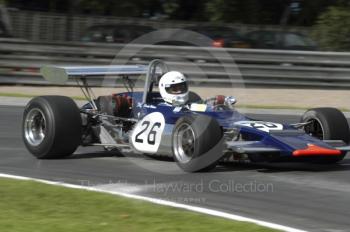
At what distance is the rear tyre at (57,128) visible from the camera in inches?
389

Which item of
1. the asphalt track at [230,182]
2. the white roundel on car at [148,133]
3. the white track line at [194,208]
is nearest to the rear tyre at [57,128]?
the asphalt track at [230,182]

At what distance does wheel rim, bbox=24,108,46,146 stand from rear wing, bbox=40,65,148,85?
1.62 feet

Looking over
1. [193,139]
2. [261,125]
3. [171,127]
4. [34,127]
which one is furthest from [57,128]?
[261,125]

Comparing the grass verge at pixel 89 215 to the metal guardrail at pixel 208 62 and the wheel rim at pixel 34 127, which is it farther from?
the metal guardrail at pixel 208 62

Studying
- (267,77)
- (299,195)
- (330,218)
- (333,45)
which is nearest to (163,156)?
(299,195)

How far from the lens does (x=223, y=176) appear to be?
884 cm

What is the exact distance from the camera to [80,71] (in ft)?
34.6

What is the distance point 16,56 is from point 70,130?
1026 cm

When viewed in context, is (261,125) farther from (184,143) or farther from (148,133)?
(148,133)

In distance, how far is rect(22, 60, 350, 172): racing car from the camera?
8.82m

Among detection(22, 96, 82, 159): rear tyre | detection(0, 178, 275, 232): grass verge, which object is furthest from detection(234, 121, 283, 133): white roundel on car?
detection(0, 178, 275, 232): grass verge

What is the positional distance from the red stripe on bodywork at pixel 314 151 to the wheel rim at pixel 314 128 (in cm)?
114

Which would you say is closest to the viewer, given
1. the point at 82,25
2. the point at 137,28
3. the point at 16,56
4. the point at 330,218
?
the point at 330,218

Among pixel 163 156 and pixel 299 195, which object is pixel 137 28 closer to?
pixel 163 156
